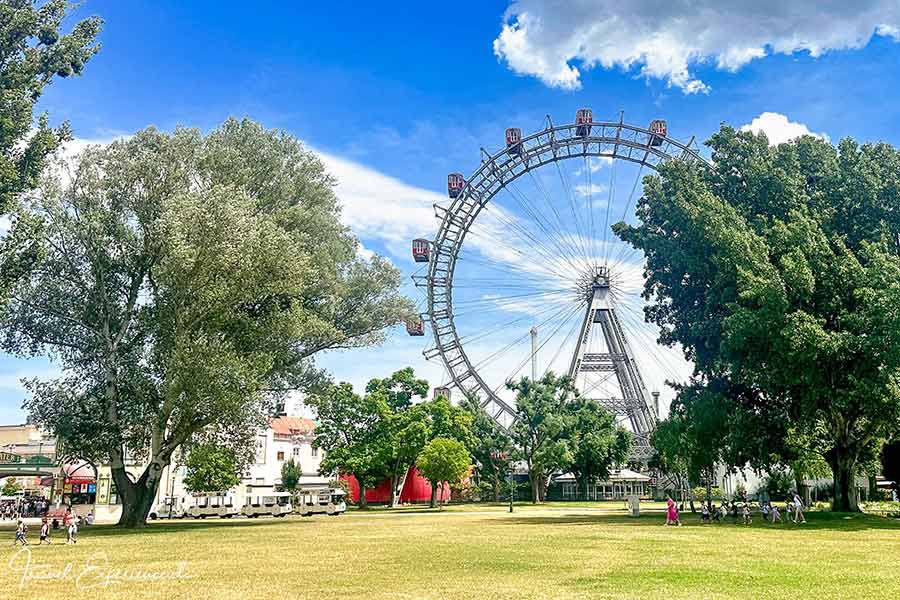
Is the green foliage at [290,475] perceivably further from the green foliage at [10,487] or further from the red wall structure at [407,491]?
the green foliage at [10,487]

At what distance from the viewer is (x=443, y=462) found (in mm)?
55812

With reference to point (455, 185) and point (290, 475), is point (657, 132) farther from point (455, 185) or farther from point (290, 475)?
point (290, 475)

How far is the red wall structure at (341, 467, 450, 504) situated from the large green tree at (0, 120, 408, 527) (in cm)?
3854

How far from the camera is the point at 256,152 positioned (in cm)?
3575

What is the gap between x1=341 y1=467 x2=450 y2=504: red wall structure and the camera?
72.0 m

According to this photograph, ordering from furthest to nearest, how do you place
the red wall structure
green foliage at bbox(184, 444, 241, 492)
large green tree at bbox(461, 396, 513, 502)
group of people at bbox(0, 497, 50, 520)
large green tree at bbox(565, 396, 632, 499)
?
the red wall structure, large green tree at bbox(461, 396, 513, 502), large green tree at bbox(565, 396, 632, 499), green foliage at bbox(184, 444, 241, 492), group of people at bbox(0, 497, 50, 520)

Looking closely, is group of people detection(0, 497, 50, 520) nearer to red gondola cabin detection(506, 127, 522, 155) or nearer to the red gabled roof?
the red gabled roof

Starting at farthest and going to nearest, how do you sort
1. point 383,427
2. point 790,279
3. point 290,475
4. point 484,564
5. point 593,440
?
point 290,475 → point 593,440 → point 383,427 → point 790,279 → point 484,564

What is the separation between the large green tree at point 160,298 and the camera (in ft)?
97.9

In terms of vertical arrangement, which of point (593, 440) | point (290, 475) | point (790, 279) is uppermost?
point (790, 279)

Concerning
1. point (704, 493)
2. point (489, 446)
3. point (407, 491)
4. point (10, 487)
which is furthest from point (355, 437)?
point (10, 487)

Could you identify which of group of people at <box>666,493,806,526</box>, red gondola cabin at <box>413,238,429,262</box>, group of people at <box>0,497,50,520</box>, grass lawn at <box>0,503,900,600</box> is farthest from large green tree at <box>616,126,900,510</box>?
group of people at <box>0,497,50,520</box>

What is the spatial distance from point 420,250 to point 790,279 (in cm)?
3249

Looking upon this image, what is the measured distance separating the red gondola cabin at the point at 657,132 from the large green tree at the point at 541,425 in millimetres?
20018
